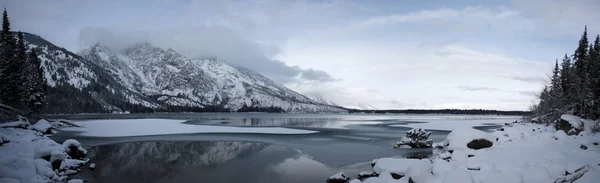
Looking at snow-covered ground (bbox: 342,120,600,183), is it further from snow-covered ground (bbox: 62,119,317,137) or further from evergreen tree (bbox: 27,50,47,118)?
evergreen tree (bbox: 27,50,47,118)

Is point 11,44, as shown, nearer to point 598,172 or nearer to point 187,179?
point 187,179

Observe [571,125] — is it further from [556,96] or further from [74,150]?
[74,150]

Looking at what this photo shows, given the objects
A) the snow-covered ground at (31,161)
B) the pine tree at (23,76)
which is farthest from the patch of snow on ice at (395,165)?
the pine tree at (23,76)

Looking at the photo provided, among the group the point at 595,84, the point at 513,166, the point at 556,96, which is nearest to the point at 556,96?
the point at 556,96

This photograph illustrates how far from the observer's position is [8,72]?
184 feet

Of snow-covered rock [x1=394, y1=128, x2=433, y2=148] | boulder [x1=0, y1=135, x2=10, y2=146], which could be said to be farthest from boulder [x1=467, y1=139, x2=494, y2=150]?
boulder [x1=0, y1=135, x2=10, y2=146]

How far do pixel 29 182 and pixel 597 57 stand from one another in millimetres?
74433

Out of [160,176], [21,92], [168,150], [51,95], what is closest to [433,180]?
[160,176]

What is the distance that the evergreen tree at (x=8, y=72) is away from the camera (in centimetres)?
5488

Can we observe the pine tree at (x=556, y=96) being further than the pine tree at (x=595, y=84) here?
Yes

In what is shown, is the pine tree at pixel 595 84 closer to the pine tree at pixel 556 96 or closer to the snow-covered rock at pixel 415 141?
the pine tree at pixel 556 96

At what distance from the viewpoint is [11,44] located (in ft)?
192

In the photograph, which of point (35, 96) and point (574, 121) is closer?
point (574, 121)

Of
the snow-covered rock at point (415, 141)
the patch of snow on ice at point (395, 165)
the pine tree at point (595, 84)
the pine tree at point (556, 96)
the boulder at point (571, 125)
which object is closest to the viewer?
the patch of snow on ice at point (395, 165)
